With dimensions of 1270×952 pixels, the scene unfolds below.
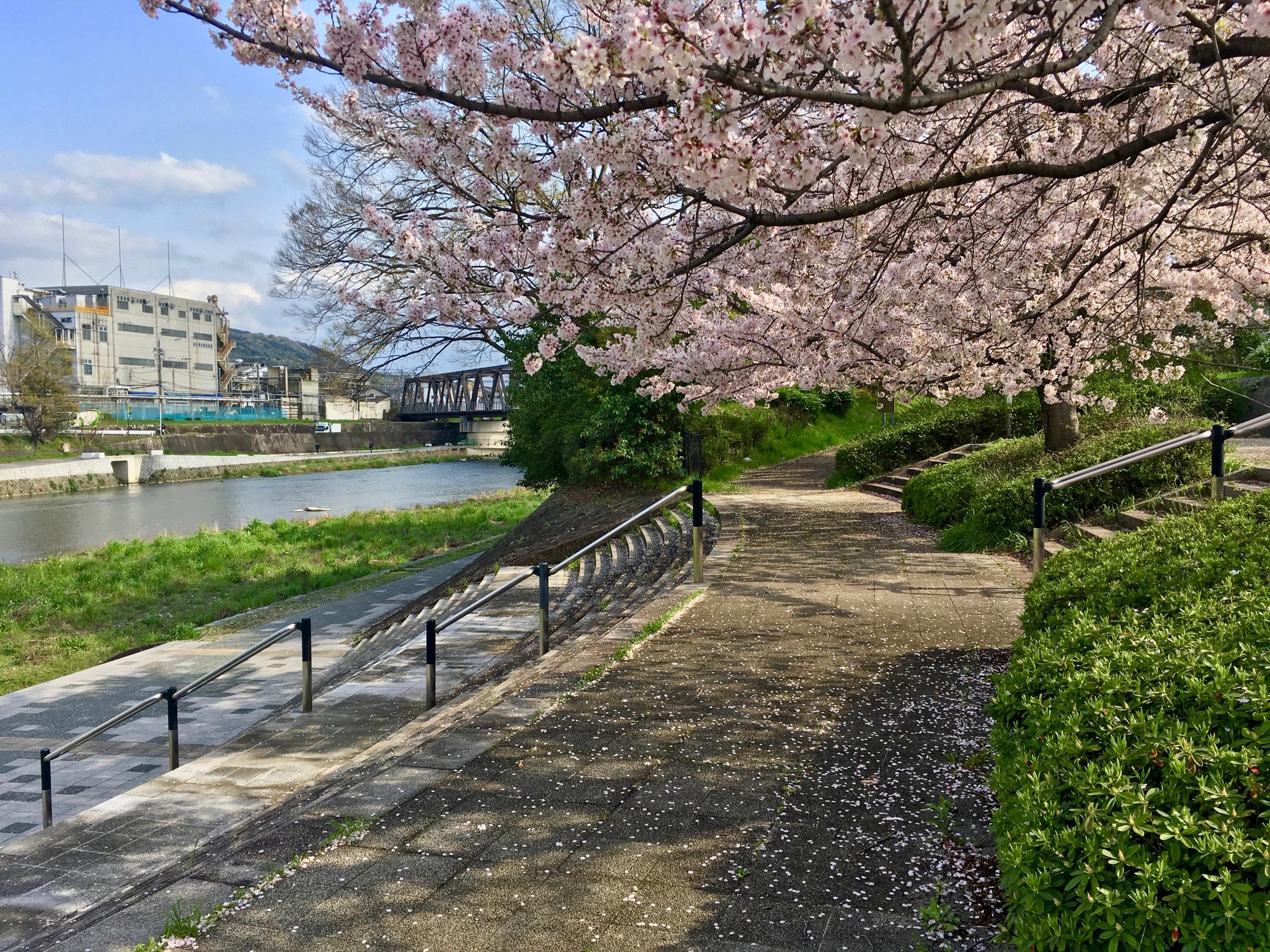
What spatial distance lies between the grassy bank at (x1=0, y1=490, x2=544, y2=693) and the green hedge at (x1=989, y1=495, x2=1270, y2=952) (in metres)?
14.3

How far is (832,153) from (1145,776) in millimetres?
4520

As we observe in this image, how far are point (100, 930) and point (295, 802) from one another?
5.22 ft

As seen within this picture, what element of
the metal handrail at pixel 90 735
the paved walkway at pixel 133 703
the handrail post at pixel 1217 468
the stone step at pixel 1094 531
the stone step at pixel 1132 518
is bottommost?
the paved walkway at pixel 133 703

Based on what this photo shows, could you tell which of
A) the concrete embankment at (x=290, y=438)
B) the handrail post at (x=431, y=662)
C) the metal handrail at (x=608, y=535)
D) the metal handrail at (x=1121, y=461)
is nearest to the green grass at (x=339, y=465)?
the concrete embankment at (x=290, y=438)

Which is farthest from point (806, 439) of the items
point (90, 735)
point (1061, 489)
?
point (90, 735)

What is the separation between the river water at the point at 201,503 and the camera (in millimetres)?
31688

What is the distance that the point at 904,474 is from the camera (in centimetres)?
1820

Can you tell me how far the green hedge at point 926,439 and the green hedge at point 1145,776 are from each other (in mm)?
16169

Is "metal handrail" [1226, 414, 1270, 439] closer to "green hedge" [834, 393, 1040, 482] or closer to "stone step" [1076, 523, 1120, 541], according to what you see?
"stone step" [1076, 523, 1120, 541]

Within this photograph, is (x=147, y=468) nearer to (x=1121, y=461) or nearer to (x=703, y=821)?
(x=1121, y=461)

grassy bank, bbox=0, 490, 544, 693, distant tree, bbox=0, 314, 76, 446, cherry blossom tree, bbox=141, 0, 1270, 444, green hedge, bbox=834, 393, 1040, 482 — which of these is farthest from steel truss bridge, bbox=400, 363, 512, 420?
cherry blossom tree, bbox=141, 0, 1270, 444

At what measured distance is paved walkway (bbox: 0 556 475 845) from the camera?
27.8 feet

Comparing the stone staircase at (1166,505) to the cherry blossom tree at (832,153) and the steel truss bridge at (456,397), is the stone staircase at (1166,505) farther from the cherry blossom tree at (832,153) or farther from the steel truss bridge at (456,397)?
the steel truss bridge at (456,397)

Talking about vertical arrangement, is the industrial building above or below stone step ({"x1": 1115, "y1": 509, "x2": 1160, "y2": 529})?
above
